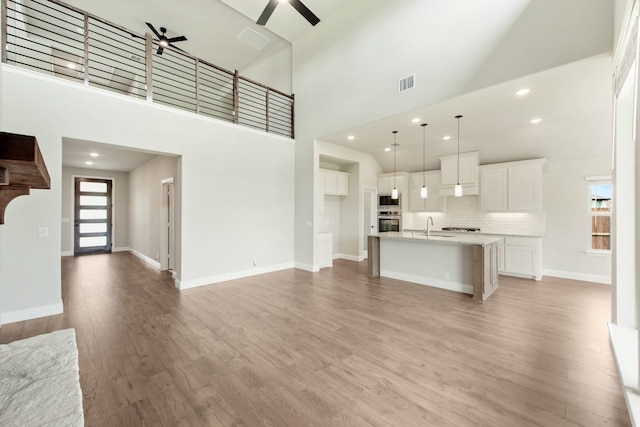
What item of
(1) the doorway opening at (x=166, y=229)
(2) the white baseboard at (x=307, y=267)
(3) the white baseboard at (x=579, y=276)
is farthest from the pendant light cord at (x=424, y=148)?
(1) the doorway opening at (x=166, y=229)

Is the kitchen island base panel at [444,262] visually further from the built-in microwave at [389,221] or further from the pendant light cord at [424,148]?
the built-in microwave at [389,221]

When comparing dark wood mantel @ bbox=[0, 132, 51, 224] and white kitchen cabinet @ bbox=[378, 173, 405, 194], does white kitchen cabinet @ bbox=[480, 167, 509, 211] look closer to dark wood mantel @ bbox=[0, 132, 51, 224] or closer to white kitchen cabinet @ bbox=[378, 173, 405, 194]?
white kitchen cabinet @ bbox=[378, 173, 405, 194]

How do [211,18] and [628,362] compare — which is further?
[211,18]

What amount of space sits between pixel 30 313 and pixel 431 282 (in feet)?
19.7

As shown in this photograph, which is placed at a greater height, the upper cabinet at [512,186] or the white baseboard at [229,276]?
the upper cabinet at [512,186]

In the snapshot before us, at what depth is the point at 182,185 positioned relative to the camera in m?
4.74

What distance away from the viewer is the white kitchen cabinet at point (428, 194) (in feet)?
23.8

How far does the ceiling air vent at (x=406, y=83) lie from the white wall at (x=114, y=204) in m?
9.46

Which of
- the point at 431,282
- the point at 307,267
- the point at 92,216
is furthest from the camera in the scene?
the point at 92,216

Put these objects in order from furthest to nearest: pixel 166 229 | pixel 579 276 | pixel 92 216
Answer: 1. pixel 92 216
2. pixel 166 229
3. pixel 579 276

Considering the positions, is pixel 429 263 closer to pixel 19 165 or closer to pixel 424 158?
pixel 424 158

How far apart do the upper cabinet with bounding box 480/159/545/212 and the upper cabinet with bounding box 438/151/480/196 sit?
19cm

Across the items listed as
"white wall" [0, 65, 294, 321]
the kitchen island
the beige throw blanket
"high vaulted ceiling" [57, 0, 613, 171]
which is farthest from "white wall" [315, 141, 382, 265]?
the beige throw blanket

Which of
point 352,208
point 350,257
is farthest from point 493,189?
point 350,257
